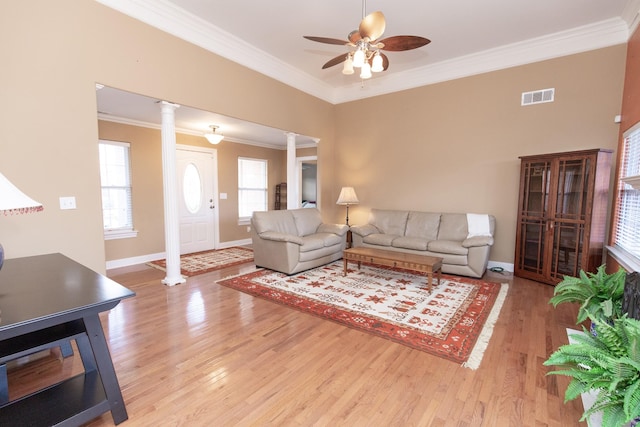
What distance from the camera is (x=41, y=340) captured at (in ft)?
5.27

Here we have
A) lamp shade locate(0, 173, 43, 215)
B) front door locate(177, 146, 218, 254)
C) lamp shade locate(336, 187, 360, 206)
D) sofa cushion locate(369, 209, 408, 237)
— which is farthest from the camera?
front door locate(177, 146, 218, 254)

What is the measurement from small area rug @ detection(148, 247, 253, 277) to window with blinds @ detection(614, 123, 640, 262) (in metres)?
5.09

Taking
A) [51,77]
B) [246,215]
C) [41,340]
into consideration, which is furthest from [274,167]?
[41,340]

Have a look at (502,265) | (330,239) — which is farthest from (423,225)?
(330,239)

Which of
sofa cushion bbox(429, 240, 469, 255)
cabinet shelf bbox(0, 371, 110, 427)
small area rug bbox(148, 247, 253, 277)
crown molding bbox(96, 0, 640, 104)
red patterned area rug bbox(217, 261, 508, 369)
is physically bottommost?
small area rug bbox(148, 247, 253, 277)

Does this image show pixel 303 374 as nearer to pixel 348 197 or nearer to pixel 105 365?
pixel 105 365

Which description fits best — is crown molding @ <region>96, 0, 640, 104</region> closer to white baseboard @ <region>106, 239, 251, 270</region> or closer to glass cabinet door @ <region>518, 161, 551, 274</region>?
glass cabinet door @ <region>518, 161, 551, 274</region>

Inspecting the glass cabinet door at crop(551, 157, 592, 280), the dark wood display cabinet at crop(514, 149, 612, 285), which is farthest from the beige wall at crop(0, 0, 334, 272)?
the glass cabinet door at crop(551, 157, 592, 280)

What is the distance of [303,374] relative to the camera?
208cm

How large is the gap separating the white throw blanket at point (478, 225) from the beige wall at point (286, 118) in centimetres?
31

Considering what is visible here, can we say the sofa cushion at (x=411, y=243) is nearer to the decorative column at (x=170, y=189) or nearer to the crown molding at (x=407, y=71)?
the crown molding at (x=407, y=71)

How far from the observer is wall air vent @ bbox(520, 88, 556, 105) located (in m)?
4.21

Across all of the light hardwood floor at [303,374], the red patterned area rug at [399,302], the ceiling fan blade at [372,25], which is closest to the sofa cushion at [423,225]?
the red patterned area rug at [399,302]

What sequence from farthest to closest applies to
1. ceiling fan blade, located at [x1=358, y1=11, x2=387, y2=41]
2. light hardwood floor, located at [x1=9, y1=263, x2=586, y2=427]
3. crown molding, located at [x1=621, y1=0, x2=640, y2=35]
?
1. crown molding, located at [x1=621, y1=0, x2=640, y2=35]
2. ceiling fan blade, located at [x1=358, y1=11, x2=387, y2=41]
3. light hardwood floor, located at [x1=9, y1=263, x2=586, y2=427]
